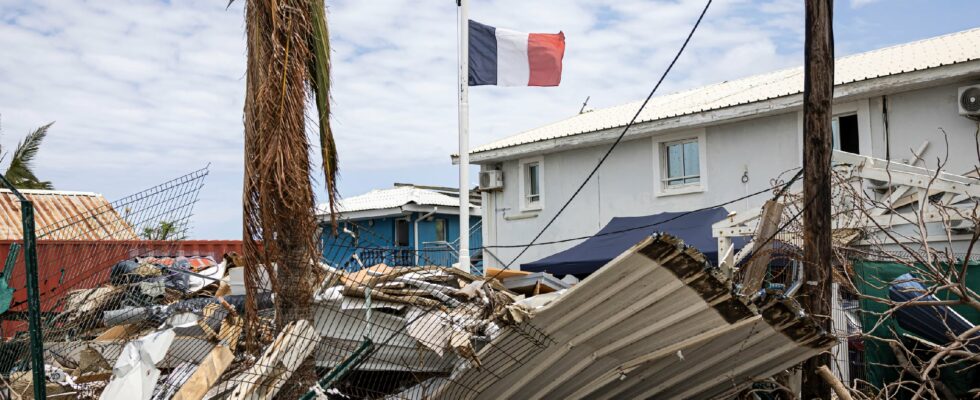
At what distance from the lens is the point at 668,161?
1667 cm

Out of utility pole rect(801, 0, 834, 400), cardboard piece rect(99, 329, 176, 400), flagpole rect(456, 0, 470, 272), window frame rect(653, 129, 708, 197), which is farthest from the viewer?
window frame rect(653, 129, 708, 197)

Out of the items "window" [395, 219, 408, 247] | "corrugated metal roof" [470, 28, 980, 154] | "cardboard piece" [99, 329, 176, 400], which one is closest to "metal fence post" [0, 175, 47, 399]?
"cardboard piece" [99, 329, 176, 400]

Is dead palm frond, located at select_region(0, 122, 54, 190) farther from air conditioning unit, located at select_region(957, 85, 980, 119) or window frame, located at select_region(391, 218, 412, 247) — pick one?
air conditioning unit, located at select_region(957, 85, 980, 119)

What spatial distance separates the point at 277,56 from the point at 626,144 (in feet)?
35.8

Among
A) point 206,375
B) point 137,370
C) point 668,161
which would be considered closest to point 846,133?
point 668,161

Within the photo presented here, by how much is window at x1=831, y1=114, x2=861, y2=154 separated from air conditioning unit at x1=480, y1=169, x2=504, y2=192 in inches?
295

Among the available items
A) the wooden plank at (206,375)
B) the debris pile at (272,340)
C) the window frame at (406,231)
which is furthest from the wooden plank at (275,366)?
the window frame at (406,231)

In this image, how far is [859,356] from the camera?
9195 mm

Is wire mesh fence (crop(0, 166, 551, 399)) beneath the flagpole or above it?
beneath

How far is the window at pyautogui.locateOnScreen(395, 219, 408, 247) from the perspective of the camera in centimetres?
2446

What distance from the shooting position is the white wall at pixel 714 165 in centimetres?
1290

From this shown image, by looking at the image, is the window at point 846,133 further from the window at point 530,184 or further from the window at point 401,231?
the window at point 401,231

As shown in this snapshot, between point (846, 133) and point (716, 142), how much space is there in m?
2.28

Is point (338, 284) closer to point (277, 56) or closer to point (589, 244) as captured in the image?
point (277, 56)
